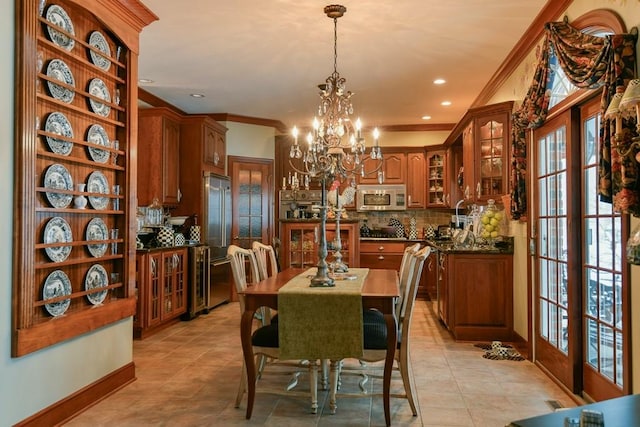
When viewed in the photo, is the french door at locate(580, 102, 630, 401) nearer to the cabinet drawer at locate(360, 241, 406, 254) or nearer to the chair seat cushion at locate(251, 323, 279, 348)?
the chair seat cushion at locate(251, 323, 279, 348)

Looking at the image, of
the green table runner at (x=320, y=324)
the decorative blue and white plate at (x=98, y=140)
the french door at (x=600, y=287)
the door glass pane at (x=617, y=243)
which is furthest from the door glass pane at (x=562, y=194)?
the decorative blue and white plate at (x=98, y=140)

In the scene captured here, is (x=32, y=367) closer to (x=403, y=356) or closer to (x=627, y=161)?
(x=403, y=356)

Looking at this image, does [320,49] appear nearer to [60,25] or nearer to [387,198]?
[60,25]

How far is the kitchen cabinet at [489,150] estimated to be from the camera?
4605mm

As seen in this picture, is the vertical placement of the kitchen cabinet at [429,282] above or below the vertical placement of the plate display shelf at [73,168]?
below

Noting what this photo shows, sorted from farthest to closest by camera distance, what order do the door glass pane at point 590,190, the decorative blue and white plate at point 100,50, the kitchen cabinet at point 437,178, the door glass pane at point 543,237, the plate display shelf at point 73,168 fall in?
the kitchen cabinet at point 437,178 < the door glass pane at point 543,237 < the decorative blue and white plate at point 100,50 < the door glass pane at point 590,190 < the plate display shelf at point 73,168

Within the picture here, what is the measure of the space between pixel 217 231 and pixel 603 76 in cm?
499

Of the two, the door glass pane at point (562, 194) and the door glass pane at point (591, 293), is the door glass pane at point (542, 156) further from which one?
the door glass pane at point (591, 293)

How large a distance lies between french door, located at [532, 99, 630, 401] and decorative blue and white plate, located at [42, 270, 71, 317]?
3.10m

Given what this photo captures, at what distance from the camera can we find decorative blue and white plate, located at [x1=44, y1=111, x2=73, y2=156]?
2.65 metres

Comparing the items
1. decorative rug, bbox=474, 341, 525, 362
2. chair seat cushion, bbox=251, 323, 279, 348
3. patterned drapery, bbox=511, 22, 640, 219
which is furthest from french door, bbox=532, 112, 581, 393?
chair seat cushion, bbox=251, 323, 279, 348

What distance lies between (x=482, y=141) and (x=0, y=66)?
420cm

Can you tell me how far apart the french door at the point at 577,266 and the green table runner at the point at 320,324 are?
4.67 ft

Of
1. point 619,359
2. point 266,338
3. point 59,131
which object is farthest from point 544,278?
point 59,131
